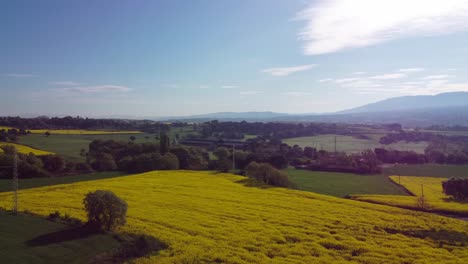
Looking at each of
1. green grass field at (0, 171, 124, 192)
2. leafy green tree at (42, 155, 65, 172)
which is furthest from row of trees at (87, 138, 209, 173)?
leafy green tree at (42, 155, 65, 172)

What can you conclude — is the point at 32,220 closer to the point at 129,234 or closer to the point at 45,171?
the point at 129,234

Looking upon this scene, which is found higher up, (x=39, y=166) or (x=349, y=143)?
(x=39, y=166)

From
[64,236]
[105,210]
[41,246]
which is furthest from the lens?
[105,210]

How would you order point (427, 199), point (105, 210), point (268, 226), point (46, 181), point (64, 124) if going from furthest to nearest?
point (64, 124) < point (46, 181) < point (427, 199) < point (268, 226) < point (105, 210)

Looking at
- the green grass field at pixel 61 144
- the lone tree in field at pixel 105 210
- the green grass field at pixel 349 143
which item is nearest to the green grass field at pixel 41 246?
the lone tree in field at pixel 105 210

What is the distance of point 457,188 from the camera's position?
48562 mm

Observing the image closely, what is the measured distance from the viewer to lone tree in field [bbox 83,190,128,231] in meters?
25.9

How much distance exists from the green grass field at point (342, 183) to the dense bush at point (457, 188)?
586 centimetres

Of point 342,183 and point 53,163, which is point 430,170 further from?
point 53,163

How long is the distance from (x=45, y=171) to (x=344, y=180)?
4924cm

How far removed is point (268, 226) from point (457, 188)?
3339 centimetres

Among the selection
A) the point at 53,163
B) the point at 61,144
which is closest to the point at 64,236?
the point at 53,163

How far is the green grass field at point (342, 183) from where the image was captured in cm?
5391

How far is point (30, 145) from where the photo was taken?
82000 mm
